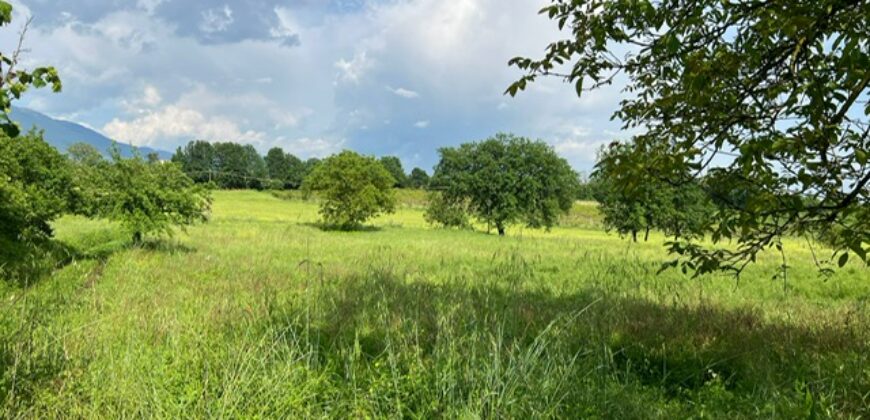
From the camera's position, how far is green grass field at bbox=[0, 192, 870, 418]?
341cm

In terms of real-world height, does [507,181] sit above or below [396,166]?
below

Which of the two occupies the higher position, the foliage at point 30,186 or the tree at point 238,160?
the tree at point 238,160

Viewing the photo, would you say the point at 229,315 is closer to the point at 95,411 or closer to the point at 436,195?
the point at 95,411

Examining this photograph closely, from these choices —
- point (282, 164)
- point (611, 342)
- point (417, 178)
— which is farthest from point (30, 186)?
point (282, 164)

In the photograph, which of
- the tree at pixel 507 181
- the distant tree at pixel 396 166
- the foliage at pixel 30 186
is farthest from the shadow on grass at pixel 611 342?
the distant tree at pixel 396 166

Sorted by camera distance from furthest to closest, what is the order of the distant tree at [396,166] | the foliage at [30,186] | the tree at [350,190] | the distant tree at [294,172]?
the distant tree at [396,166] < the distant tree at [294,172] < the tree at [350,190] < the foliage at [30,186]

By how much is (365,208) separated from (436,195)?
11903 millimetres

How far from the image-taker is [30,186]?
12.2 meters

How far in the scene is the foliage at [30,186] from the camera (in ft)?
33.0

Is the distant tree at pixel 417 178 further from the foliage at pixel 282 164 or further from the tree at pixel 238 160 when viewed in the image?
the tree at pixel 238 160

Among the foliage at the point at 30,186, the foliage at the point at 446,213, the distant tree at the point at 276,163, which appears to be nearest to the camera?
the foliage at the point at 30,186

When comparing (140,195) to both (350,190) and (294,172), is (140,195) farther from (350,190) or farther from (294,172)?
(294,172)

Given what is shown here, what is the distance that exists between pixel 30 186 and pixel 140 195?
12.8 ft

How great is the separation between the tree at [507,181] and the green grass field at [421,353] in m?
35.7
